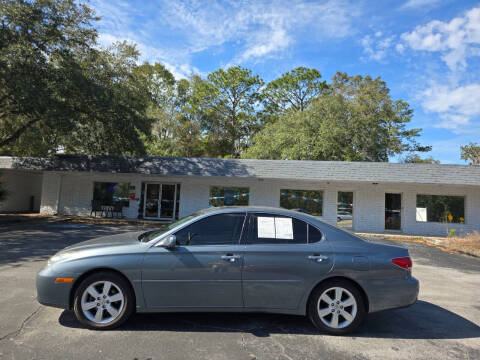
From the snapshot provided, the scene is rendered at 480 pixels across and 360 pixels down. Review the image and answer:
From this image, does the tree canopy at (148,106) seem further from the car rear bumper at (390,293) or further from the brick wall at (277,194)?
the car rear bumper at (390,293)

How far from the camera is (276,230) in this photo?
13.9 feet

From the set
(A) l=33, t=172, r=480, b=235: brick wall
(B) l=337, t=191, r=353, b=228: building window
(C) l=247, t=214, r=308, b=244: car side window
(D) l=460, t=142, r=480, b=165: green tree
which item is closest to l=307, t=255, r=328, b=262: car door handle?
(C) l=247, t=214, r=308, b=244: car side window

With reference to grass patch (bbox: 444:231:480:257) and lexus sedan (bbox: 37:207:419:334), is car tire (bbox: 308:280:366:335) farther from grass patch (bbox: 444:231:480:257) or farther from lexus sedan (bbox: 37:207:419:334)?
grass patch (bbox: 444:231:480:257)

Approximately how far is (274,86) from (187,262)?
36564 mm

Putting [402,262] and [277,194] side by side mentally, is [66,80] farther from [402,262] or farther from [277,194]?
[402,262]

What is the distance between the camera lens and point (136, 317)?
14.1 feet

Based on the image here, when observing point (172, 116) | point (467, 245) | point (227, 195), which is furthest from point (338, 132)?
point (172, 116)

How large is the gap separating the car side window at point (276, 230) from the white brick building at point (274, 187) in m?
12.3

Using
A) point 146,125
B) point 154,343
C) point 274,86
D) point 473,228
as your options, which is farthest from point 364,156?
point 154,343

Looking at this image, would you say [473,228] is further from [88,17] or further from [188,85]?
[188,85]

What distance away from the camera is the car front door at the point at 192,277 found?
390cm

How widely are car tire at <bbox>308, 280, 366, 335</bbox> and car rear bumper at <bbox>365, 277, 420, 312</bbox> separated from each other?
0.14 m

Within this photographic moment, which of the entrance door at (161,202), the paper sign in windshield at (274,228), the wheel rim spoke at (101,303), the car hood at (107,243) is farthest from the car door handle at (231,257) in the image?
the entrance door at (161,202)

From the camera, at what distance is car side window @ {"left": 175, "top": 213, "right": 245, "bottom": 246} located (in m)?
4.09
